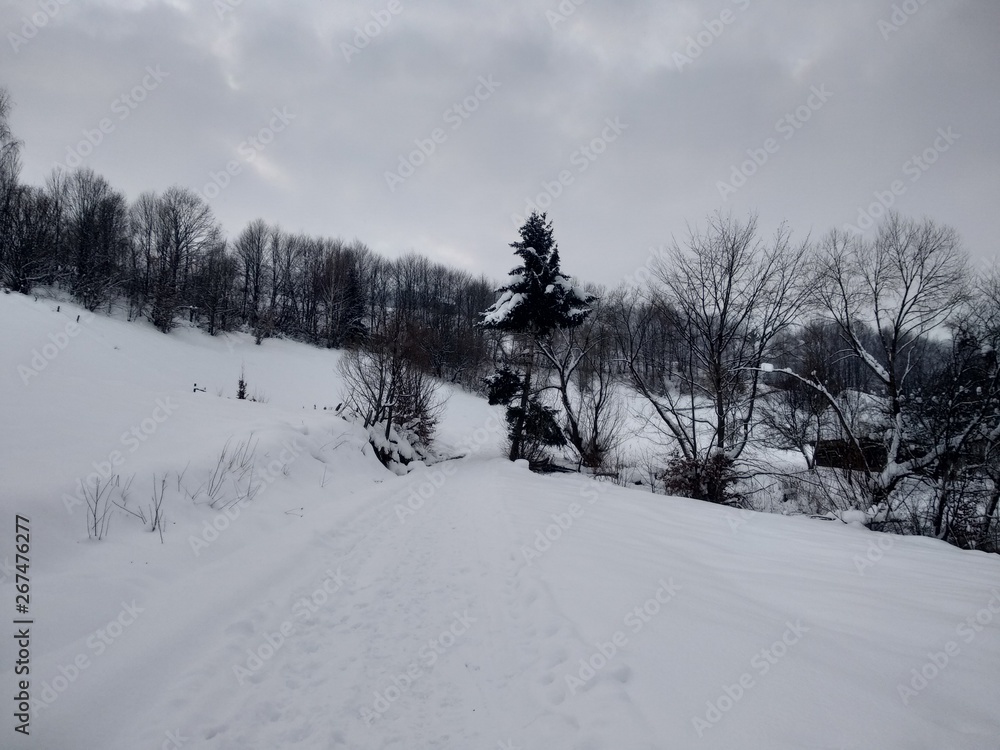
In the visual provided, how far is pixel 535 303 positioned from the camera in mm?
15852

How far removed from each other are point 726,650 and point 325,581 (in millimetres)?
3890

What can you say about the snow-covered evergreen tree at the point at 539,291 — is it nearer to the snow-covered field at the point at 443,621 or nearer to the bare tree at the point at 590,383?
the bare tree at the point at 590,383

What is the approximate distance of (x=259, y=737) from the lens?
7.11ft

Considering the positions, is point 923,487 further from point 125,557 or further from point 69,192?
point 69,192

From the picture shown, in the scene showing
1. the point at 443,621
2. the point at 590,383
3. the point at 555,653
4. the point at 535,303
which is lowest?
the point at 443,621

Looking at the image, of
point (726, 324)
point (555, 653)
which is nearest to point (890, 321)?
point (726, 324)

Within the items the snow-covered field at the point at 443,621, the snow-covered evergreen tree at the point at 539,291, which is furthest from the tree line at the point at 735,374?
the snow-covered field at the point at 443,621

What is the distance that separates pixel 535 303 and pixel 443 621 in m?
13.6

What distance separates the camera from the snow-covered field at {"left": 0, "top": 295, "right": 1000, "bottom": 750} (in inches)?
83.8

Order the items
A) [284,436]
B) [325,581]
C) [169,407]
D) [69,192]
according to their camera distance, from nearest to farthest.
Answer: [325,581] → [169,407] → [284,436] → [69,192]

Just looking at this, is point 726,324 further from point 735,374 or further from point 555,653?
point 555,653

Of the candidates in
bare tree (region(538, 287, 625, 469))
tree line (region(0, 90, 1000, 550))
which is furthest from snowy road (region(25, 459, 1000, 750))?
bare tree (region(538, 287, 625, 469))

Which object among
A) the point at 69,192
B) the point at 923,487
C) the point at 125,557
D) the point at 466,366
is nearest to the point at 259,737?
the point at 125,557

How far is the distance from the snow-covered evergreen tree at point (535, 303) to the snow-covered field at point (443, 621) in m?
9.49
